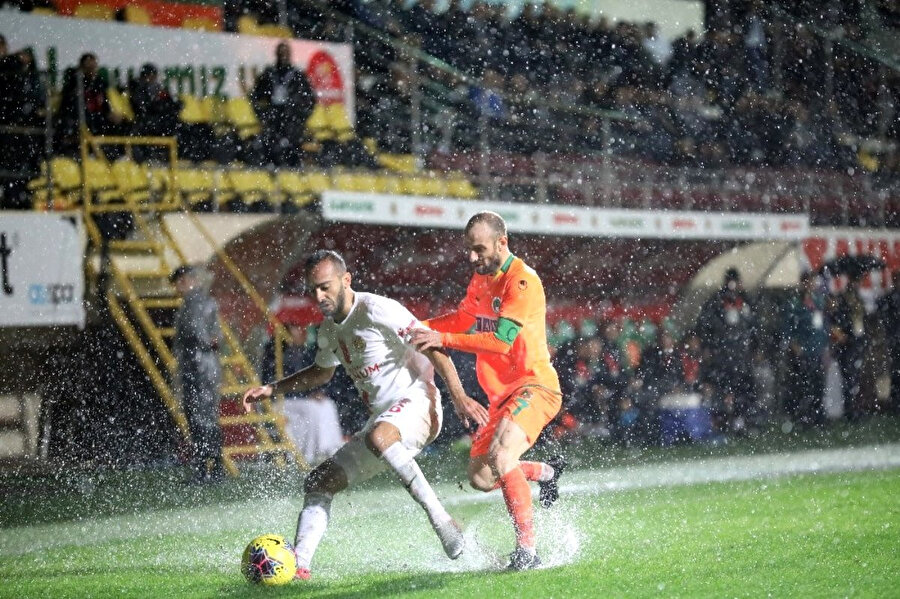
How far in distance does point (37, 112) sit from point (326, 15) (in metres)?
6.01

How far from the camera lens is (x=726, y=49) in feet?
72.9

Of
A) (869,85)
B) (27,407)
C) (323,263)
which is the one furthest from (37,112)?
(869,85)

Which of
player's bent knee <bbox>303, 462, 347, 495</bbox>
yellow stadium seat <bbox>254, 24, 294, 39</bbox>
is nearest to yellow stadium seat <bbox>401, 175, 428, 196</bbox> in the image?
yellow stadium seat <bbox>254, 24, 294, 39</bbox>

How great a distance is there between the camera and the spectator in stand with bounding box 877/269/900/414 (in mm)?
18444

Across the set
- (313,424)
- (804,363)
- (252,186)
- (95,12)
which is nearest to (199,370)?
(313,424)

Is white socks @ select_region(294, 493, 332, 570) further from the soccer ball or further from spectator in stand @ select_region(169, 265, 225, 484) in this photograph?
spectator in stand @ select_region(169, 265, 225, 484)

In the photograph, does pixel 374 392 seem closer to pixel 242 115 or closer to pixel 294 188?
pixel 294 188

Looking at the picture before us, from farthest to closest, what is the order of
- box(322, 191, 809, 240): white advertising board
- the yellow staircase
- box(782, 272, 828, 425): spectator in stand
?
box(782, 272, 828, 425): spectator in stand, box(322, 191, 809, 240): white advertising board, the yellow staircase

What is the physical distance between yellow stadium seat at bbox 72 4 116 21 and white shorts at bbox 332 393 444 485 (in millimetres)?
10169

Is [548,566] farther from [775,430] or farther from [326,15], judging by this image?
[326,15]

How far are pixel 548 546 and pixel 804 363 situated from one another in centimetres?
1026

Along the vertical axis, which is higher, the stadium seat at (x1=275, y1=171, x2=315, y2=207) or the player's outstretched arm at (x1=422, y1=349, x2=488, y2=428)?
the stadium seat at (x1=275, y1=171, x2=315, y2=207)

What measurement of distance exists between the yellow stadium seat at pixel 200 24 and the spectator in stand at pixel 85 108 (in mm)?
2513

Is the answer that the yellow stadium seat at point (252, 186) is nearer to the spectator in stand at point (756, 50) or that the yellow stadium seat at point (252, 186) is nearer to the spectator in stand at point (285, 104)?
the spectator in stand at point (285, 104)
